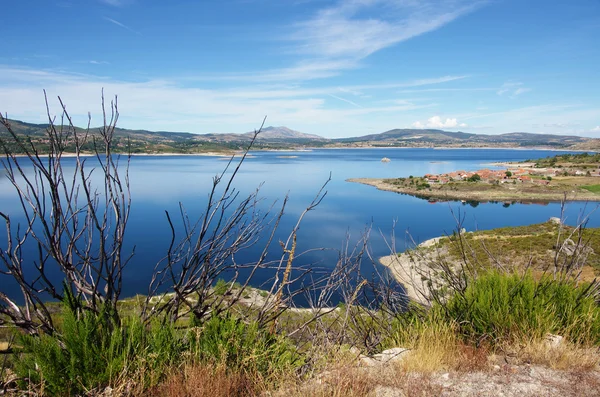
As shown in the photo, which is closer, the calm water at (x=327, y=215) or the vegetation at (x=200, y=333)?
the vegetation at (x=200, y=333)

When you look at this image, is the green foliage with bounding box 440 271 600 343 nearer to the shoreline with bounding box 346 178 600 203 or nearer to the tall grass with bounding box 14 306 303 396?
the tall grass with bounding box 14 306 303 396

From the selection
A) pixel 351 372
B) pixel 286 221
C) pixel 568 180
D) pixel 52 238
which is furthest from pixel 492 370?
pixel 568 180

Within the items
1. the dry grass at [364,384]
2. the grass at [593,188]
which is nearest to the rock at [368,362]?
the dry grass at [364,384]

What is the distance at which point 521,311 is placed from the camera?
4.24 meters

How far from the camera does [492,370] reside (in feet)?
11.3

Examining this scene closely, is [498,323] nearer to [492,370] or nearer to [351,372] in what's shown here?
[492,370]

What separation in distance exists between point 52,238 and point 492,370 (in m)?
3.85

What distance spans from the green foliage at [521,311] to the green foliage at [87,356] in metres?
3.16

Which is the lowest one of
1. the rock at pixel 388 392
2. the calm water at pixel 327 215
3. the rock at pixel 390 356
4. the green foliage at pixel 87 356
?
the calm water at pixel 327 215

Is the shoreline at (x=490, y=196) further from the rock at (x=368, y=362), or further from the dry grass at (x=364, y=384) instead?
the dry grass at (x=364, y=384)

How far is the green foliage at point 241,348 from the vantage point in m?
3.22

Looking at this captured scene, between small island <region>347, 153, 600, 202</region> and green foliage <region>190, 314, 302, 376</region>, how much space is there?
49440mm

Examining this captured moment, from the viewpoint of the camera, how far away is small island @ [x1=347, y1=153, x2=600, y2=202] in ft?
184

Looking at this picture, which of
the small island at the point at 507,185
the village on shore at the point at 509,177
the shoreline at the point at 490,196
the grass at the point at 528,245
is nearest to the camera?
the grass at the point at 528,245
